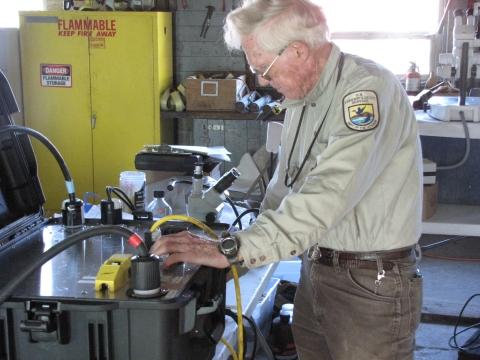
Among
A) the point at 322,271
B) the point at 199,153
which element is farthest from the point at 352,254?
the point at 199,153

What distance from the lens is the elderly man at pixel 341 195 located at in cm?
115

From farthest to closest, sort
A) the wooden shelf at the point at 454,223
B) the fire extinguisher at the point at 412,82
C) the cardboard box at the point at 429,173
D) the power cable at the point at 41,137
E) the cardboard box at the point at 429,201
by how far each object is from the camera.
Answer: the fire extinguisher at the point at 412,82, the cardboard box at the point at 429,173, the cardboard box at the point at 429,201, the wooden shelf at the point at 454,223, the power cable at the point at 41,137

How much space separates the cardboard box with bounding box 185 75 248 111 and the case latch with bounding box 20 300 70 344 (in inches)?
124

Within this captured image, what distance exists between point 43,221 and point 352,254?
76 centimetres

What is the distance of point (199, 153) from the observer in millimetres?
2555

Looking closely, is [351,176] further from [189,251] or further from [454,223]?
[454,223]

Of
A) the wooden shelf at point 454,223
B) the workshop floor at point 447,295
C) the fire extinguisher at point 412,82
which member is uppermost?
the fire extinguisher at point 412,82

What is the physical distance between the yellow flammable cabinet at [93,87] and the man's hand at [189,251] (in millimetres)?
3065

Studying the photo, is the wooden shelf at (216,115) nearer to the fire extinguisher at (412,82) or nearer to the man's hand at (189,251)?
the fire extinguisher at (412,82)

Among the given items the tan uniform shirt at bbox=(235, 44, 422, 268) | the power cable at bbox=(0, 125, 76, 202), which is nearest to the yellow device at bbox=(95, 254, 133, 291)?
the tan uniform shirt at bbox=(235, 44, 422, 268)

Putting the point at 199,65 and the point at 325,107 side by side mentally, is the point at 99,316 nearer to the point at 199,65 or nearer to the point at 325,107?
the point at 325,107

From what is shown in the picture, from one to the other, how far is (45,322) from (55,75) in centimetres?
353

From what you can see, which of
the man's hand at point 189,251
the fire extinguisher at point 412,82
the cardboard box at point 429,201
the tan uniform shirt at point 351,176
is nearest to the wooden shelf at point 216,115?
the fire extinguisher at point 412,82

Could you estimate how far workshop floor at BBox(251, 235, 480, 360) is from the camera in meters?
2.95
